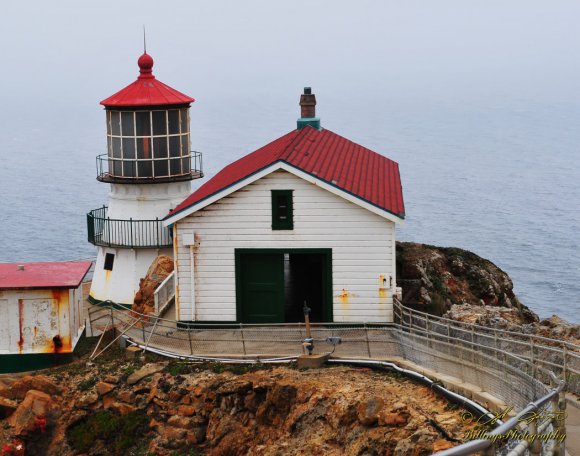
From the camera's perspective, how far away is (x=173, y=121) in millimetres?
26672

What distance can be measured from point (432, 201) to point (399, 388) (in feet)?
179

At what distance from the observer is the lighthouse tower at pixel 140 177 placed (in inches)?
1043

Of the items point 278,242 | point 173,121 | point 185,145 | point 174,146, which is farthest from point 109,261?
point 278,242

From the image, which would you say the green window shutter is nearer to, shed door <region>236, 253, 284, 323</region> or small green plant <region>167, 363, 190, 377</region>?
shed door <region>236, 253, 284, 323</region>

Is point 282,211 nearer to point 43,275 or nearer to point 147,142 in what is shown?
point 43,275

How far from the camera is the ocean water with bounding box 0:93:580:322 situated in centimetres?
5506

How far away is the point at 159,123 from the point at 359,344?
942cm

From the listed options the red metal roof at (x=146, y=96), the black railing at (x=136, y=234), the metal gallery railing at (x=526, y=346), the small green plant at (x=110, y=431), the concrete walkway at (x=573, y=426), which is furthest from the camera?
the black railing at (x=136, y=234)

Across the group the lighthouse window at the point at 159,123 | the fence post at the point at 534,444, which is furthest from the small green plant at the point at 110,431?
the fence post at the point at 534,444

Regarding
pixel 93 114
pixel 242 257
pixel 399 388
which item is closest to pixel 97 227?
pixel 242 257

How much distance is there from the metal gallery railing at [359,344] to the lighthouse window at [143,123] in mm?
4869

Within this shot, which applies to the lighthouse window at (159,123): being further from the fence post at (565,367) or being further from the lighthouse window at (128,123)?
the fence post at (565,367)

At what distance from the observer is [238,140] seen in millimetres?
107688

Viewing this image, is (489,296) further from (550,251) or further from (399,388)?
(550,251)
